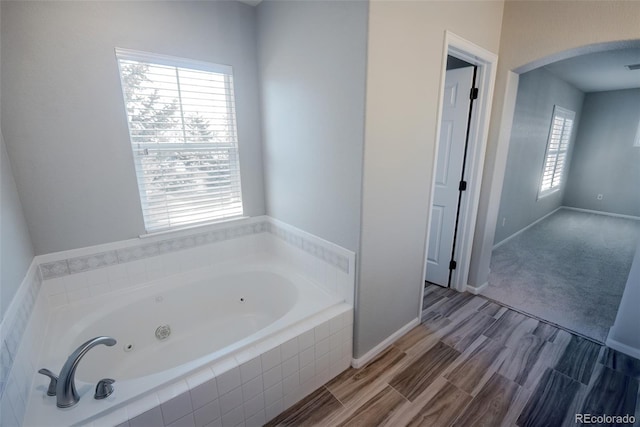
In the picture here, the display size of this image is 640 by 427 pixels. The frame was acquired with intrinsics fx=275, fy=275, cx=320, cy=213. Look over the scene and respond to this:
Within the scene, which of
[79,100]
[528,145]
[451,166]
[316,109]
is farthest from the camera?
[528,145]

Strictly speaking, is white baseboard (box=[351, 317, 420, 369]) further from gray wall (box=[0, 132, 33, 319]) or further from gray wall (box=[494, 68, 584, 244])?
gray wall (box=[494, 68, 584, 244])

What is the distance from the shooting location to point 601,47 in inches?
72.0

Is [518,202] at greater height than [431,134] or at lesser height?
lesser

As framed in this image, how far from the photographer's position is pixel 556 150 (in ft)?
16.4

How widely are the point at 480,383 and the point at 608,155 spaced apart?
20.7ft

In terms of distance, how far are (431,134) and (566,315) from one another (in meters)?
2.04

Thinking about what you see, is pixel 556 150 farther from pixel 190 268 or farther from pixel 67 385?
pixel 67 385

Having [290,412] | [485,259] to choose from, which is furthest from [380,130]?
[485,259]

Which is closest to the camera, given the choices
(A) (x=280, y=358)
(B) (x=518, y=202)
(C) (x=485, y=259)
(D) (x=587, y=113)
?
(A) (x=280, y=358)

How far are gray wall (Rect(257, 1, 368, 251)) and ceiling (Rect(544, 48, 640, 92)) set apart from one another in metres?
3.13

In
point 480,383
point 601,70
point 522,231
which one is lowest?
point 480,383

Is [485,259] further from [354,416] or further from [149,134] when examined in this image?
[149,134]

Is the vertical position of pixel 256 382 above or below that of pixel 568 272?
above

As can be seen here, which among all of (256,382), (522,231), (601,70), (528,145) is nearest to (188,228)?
(256,382)
